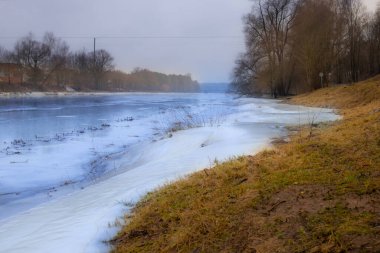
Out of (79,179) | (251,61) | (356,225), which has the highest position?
(251,61)

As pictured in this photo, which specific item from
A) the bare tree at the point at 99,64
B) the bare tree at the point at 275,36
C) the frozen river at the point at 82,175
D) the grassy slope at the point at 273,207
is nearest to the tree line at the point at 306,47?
the bare tree at the point at 275,36

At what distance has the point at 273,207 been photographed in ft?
15.2

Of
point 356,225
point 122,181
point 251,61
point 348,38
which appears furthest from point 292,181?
point 251,61

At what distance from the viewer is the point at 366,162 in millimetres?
5598

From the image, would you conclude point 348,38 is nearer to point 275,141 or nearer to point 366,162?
point 275,141

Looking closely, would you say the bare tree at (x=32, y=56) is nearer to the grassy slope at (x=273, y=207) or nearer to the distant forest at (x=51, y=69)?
the distant forest at (x=51, y=69)

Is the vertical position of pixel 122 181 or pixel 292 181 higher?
pixel 292 181

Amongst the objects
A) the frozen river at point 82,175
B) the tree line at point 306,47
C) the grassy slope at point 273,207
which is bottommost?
the frozen river at point 82,175

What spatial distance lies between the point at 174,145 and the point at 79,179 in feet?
11.4

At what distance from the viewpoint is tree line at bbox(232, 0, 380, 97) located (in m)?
46.1

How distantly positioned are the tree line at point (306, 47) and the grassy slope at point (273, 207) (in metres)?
40.6

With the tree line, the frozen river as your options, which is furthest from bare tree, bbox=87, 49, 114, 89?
the frozen river

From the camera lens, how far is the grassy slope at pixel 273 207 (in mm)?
3826

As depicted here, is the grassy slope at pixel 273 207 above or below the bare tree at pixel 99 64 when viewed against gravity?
below
